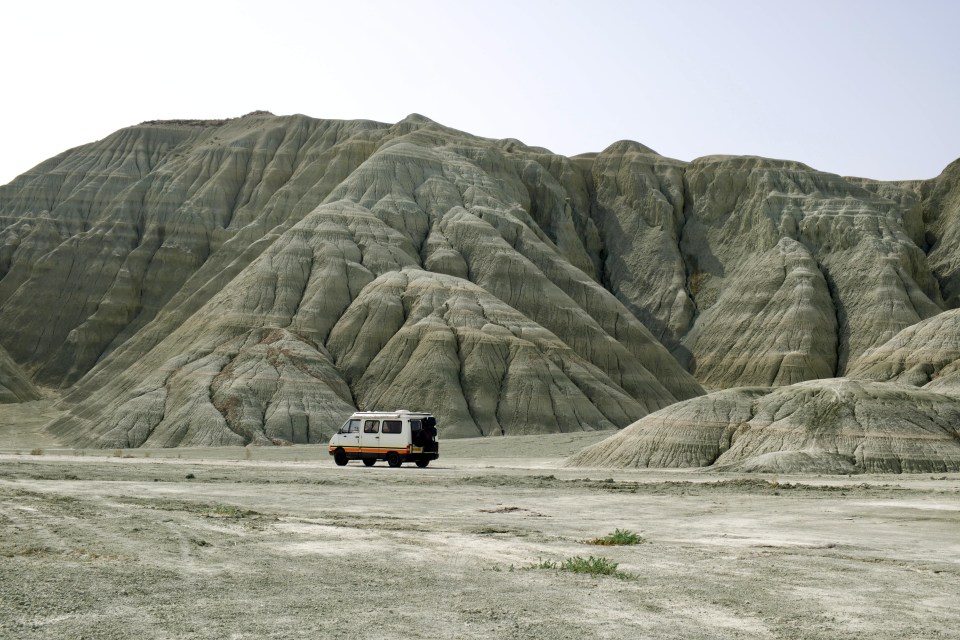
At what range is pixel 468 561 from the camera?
17.2m

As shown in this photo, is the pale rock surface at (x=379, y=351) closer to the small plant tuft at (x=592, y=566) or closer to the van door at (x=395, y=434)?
the van door at (x=395, y=434)

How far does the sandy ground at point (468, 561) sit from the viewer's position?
12.7m

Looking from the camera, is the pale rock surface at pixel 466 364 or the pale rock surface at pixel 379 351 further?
the pale rock surface at pixel 466 364

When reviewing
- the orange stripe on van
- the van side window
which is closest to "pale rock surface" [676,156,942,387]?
the van side window

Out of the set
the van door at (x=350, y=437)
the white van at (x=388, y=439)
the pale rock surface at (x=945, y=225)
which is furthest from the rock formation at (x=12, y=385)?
the pale rock surface at (x=945, y=225)

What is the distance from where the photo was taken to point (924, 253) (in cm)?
11431

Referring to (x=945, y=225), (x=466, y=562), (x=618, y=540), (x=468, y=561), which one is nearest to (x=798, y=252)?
(x=945, y=225)

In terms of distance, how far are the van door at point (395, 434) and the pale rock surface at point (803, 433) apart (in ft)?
20.9

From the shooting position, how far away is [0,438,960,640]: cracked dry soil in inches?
501

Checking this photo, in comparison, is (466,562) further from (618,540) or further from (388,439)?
(388,439)

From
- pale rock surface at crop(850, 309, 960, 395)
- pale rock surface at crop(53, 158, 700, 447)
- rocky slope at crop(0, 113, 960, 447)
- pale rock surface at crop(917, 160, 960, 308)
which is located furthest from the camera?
pale rock surface at crop(917, 160, 960, 308)

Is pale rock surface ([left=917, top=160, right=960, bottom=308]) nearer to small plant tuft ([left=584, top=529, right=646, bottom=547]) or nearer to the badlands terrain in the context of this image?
the badlands terrain

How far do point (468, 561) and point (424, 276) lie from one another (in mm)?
65122

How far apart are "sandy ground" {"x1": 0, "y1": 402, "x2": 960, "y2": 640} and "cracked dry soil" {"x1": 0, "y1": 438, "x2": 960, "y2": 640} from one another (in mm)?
44
